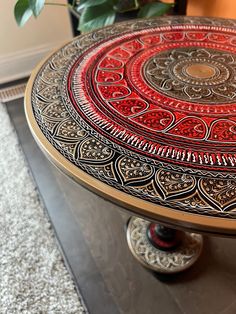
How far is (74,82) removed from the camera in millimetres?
738

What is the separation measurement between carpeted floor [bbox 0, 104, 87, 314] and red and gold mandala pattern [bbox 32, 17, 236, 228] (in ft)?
2.04

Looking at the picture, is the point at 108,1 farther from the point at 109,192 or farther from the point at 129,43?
the point at 109,192

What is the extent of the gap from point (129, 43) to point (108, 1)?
46 centimetres

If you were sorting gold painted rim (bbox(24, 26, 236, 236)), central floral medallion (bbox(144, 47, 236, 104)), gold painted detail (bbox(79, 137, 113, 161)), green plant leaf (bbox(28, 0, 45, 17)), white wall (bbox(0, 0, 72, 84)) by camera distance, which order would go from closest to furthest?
gold painted rim (bbox(24, 26, 236, 236)) < gold painted detail (bbox(79, 137, 113, 161)) < central floral medallion (bbox(144, 47, 236, 104)) < green plant leaf (bbox(28, 0, 45, 17)) < white wall (bbox(0, 0, 72, 84))

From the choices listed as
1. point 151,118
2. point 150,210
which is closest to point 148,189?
point 150,210

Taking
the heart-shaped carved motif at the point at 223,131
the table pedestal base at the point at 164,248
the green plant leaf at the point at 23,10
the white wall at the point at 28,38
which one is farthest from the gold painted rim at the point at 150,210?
the white wall at the point at 28,38

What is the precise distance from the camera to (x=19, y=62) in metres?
2.03

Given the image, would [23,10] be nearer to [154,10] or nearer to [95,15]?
[95,15]

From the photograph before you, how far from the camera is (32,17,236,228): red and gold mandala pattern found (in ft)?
1.64

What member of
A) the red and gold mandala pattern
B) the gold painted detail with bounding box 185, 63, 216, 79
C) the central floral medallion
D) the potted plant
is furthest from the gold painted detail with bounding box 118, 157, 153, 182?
the potted plant

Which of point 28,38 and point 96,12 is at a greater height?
point 96,12

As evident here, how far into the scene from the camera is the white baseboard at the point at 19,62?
6.53ft

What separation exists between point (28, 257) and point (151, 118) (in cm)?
75

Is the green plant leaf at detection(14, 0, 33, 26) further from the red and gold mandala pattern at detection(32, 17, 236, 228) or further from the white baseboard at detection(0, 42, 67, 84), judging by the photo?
the white baseboard at detection(0, 42, 67, 84)
